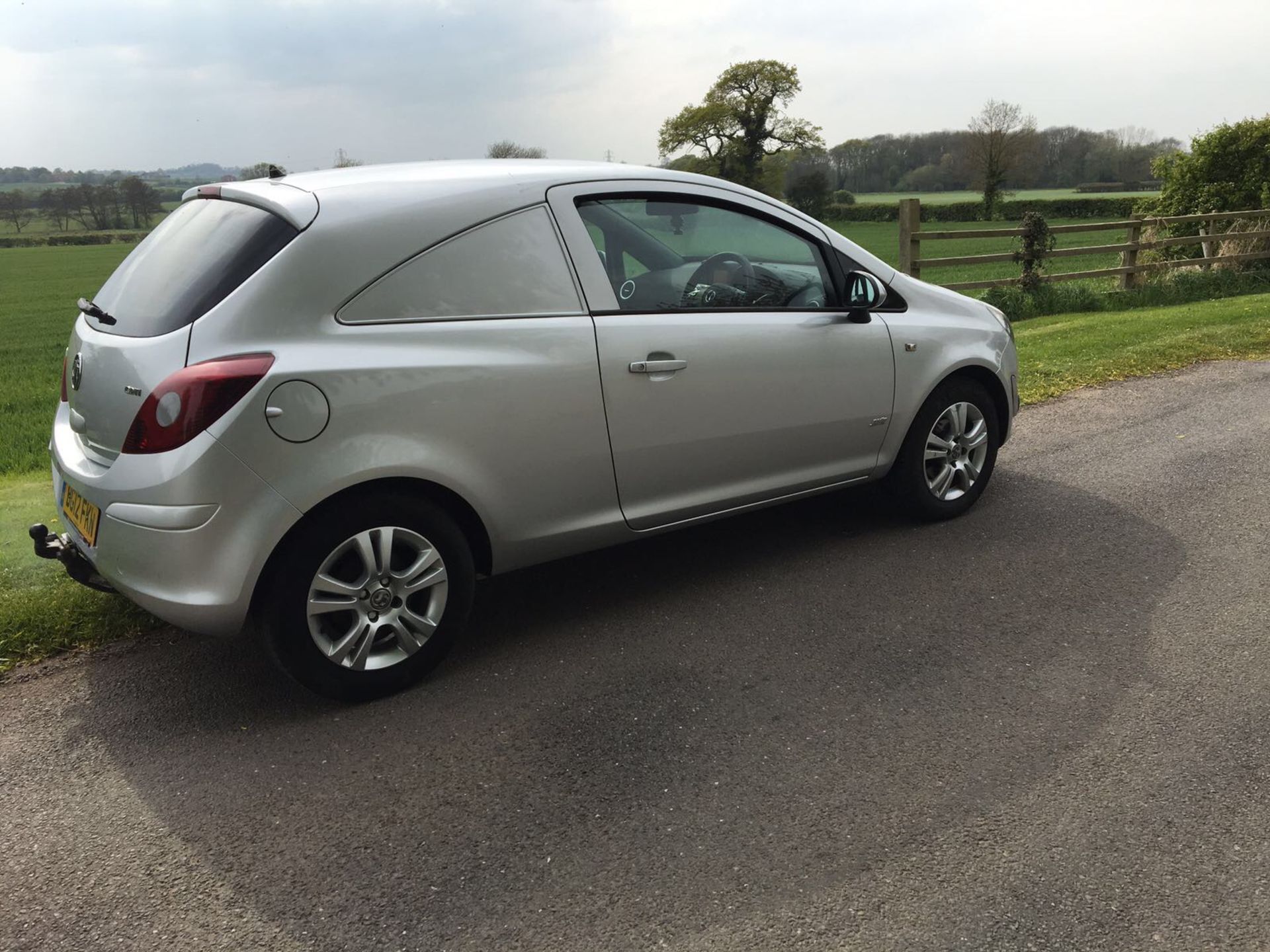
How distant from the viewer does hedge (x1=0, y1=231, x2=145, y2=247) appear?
184 ft

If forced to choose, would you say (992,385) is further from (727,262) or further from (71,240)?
(71,240)

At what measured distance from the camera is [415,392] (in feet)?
11.3

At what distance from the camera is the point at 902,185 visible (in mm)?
66312

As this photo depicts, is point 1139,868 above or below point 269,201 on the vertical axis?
below

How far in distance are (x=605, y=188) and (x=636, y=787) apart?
2.37 metres

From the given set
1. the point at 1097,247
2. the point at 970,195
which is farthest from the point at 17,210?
the point at 1097,247

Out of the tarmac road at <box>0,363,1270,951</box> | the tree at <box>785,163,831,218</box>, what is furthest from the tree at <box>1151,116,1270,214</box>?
the tree at <box>785,163,831,218</box>

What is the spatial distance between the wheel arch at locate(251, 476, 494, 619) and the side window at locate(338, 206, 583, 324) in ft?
1.86

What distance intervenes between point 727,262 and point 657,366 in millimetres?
755

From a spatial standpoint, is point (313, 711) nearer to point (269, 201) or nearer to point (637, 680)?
point (637, 680)

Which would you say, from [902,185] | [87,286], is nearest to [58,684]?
[87,286]

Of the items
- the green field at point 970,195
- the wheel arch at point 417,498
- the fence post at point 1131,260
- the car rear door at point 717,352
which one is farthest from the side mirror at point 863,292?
the green field at point 970,195

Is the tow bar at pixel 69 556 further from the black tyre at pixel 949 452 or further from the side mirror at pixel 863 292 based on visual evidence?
the black tyre at pixel 949 452

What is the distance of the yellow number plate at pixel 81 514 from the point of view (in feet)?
11.2
